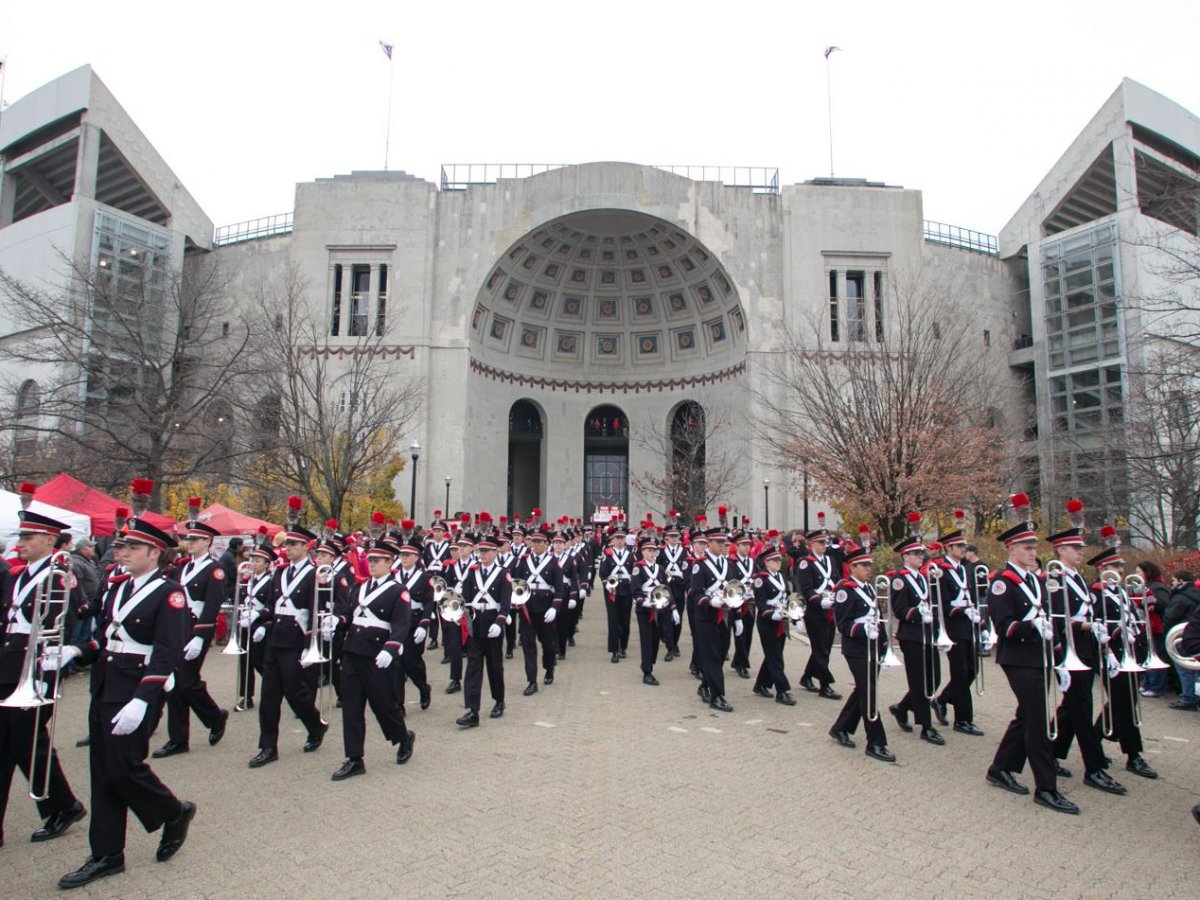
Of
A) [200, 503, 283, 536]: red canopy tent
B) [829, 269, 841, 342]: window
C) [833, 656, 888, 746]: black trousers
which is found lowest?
[833, 656, 888, 746]: black trousers

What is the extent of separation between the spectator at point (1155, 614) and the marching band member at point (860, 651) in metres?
4.56

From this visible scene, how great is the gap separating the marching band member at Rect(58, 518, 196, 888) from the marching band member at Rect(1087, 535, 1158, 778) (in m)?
7.79

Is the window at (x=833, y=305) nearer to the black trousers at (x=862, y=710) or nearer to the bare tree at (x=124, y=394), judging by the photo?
the bare tree at (x=124, y=394)

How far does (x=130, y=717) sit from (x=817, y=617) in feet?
28.2

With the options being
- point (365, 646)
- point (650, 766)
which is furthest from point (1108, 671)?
point (365, 646)

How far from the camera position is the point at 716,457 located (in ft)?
129

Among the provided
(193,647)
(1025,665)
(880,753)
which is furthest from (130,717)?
(1025,665)

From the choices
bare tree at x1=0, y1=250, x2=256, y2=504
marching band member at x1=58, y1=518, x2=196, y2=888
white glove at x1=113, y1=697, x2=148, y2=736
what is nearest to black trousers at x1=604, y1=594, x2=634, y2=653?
marching band member at x1=58, y1=518, x2=196, y2=888

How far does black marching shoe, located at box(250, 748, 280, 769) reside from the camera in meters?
7.51

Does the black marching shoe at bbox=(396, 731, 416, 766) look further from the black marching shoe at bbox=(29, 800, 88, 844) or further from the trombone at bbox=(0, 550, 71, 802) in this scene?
the trombone at bbox=(0, 550, 71, 802)

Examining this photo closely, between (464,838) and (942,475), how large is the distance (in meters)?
17.1

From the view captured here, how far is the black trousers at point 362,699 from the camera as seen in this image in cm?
715

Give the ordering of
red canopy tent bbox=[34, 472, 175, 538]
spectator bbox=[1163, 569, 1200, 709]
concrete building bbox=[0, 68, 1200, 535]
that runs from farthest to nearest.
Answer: concrete building bbox=[0, 68, 1200, 535] < red canopy tent bbox=[34, 472, 175, 538] < spectator bbox=[1163, 569, 1200, 709]

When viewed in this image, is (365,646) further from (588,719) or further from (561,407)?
(561,407)
